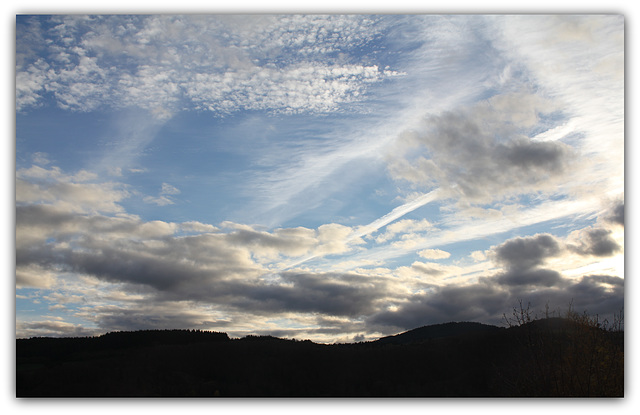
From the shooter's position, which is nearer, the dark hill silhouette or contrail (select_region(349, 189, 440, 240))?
contrail (select_region(349, 189, 440, 240))

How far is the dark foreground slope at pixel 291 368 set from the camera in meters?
9.73

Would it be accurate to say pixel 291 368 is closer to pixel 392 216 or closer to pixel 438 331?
pixel 392 216

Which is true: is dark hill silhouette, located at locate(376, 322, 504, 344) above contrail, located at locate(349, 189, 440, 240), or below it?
below

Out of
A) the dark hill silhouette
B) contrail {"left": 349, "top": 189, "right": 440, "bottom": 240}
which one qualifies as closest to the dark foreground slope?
the dark hill silhouette

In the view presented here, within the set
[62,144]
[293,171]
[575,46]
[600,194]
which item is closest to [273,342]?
[293,171]

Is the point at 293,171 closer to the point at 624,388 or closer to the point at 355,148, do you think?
the point at 355,148

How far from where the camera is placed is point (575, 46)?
35.9ft

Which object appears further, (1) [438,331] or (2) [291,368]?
(1) [438,331]

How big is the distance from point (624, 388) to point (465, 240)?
5036mm

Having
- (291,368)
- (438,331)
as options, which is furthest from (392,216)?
(438,331)

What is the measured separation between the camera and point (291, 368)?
11570 millimetres

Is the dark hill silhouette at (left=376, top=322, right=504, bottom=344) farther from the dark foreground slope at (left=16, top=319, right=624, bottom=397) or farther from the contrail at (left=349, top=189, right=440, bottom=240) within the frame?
the contrail at (left=349, top=189, right=440, bottom=240)

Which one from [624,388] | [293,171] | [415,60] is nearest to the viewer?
[624,388]

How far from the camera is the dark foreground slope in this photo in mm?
9734
